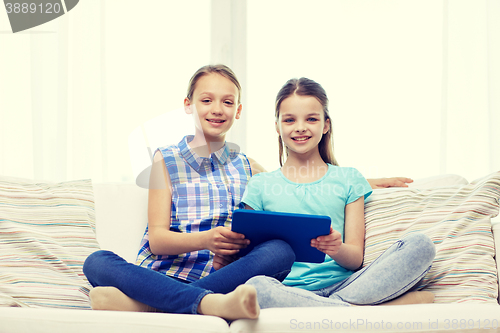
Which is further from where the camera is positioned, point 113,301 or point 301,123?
point 301,123

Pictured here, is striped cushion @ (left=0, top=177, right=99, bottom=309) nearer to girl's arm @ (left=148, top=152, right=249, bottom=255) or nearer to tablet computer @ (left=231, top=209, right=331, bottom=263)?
girl's arm @ (left=148, top=152, right=249, bottom=255)

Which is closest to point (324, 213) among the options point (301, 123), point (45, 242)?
point (301, 123)

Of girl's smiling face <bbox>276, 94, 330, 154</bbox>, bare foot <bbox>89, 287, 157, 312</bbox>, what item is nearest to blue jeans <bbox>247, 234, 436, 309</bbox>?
bare foot <bbox>89, 287, 157, 312</bbox>

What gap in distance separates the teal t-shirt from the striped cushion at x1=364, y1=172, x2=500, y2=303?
79mm

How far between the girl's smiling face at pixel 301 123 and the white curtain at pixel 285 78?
78 cm

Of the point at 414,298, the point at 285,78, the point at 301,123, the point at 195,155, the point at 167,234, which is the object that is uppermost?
the point at 285,78

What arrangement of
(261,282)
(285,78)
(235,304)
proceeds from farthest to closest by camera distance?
1. (285,78)
2. (261,282)
3. (235,304)

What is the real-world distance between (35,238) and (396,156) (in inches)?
64.0

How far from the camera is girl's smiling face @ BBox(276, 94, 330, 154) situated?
130 centimetres

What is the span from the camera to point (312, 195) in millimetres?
1265

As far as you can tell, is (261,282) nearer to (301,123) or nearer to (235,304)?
(235,304)

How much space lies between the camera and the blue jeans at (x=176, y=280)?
2.70 feet

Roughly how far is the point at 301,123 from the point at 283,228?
1.48 feet

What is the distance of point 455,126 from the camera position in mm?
2002
